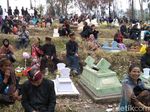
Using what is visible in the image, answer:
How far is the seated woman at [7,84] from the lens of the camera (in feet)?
26.6

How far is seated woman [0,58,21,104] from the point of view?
320 inches

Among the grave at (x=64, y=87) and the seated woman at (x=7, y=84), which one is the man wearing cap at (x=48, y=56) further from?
the seated woman at (x=7, y=84)

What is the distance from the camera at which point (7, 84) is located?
27.1ft

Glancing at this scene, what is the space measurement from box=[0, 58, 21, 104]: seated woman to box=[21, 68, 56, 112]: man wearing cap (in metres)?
1.89

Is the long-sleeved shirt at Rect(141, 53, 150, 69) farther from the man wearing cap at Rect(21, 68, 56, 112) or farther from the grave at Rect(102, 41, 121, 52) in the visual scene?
the man wearing cap at Rect(21, 68, 56, 112)

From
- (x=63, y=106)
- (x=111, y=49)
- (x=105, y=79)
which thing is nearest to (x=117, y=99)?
(x=105, y=79)

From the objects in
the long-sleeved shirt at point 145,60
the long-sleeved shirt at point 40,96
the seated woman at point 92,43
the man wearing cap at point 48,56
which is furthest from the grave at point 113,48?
the long-sleeved shirt at point 40,96

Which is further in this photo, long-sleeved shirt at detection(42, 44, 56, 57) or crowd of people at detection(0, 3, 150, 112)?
long-sleeved shirt at detection(42, 44, 56, 57)

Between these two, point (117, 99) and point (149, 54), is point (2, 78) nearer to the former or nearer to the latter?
point (117, 99)

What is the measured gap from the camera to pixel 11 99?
326 inches

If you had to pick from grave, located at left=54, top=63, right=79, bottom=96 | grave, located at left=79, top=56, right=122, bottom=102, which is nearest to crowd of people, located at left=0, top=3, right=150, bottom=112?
grave, located at left=54, top=63, right=79, bottom=96

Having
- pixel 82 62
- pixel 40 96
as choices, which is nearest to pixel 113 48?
pixel 82 62

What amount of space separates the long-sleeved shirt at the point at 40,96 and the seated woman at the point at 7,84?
6.18 feet

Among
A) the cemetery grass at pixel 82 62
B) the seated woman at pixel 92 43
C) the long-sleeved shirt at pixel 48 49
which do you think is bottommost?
the cemetery grass at pixel 82 62
